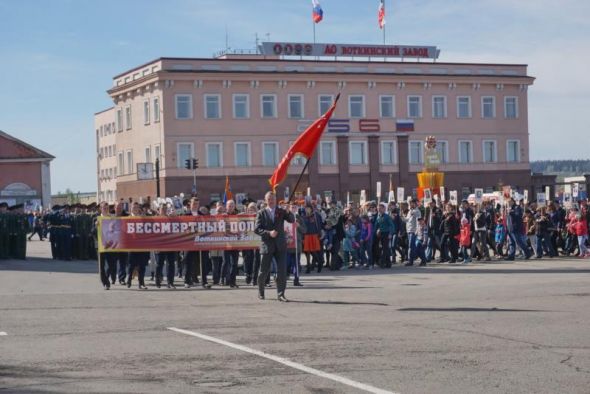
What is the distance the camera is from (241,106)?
7975cm

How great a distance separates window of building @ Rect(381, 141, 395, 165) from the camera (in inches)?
3310

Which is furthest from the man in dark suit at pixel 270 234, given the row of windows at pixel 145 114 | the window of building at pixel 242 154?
the window of building at pixel 242 154

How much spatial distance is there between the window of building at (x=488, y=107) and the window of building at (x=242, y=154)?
65.4ft

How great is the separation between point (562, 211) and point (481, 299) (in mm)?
16152

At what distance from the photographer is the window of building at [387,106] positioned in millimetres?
83625

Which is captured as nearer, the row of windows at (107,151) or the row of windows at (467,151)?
the row of windows at (467,151)

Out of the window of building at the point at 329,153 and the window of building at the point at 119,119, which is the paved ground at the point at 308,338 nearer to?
the window of building at the point at 329,153

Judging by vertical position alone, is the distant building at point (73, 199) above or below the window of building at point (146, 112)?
below

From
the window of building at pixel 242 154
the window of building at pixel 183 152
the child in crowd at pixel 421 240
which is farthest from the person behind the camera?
the window of building at pixel 242 154

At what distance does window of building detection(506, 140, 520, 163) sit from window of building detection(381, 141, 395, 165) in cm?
1027

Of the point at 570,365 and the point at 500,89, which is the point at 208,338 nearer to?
the point at 570,365

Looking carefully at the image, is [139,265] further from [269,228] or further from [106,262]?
[269,228]

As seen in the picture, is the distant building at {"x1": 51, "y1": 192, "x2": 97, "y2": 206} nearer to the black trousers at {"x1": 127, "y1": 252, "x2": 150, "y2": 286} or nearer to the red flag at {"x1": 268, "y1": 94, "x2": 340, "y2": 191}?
the black trousers at {"x1": 127, "y1": 252, "x2": 150, "y2": 286}

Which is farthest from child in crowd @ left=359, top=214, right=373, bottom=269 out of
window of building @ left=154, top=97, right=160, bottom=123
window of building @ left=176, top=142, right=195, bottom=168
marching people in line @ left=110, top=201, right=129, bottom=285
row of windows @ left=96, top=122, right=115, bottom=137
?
row of windows @ left=96, top=122, right=115, bottom=137
